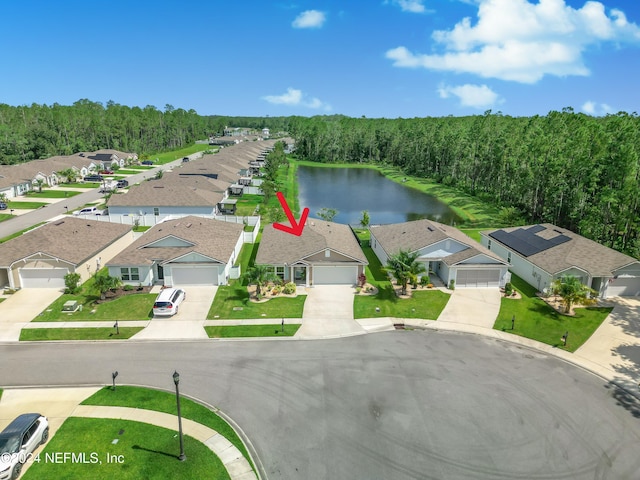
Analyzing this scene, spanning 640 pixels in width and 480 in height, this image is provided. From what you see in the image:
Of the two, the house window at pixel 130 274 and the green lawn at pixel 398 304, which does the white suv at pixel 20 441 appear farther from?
the green lawn at pixel 398 304

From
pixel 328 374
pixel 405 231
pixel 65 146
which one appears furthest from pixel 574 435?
pixel 65 146

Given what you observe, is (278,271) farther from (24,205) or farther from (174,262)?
(24,205)

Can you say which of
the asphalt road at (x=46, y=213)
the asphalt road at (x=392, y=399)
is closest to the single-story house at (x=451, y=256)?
the asphalt road at (x=392, y=399)

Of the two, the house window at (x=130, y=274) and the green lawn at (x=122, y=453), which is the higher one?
the house window at (x=130, y=274)

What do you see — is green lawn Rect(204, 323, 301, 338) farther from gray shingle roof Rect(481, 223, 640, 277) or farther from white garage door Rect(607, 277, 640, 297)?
white garage door Rect(607, 277, 640, 297)

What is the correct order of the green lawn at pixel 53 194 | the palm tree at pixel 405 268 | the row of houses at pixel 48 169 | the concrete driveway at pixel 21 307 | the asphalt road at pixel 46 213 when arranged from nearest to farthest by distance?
the concrete driveway at pixel 21 307 → the palm tree at pixel 405 268 → the asphalt road at pixel 46 213 → the row of houses at pixel 48 169 → the green lawn at pixel 53 194

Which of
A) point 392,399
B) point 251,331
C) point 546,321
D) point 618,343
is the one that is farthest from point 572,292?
point 251,331
